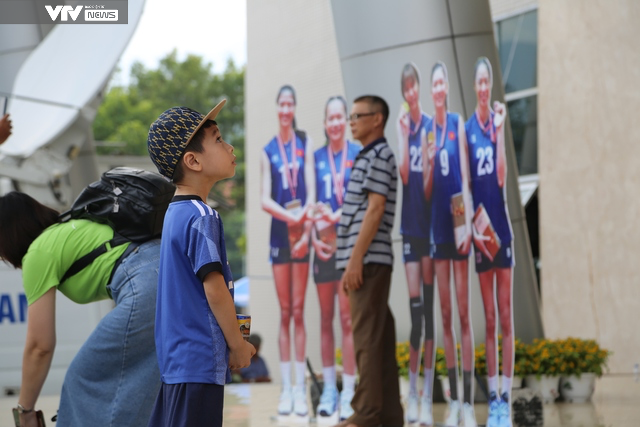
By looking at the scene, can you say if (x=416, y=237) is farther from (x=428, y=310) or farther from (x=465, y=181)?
(x=465, y=181)

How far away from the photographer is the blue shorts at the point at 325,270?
7.49m

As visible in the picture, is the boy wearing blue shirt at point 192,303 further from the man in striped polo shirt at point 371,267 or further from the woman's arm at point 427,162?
the woman's arm at point 427,162

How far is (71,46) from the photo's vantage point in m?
9.23

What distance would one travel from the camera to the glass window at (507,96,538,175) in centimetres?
1430

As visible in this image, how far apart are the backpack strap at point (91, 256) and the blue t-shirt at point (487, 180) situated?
2.93m

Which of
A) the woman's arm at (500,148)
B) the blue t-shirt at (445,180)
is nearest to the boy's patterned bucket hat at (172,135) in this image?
the woman's arm at (500,148)

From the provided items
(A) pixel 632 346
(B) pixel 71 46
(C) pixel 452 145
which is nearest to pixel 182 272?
(C) pixel 452 145

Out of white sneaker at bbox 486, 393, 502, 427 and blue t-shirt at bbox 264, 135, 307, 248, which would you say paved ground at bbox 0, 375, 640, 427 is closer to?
white sneaker at bbox 486, 393, 502, 427

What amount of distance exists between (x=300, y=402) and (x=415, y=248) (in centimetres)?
160

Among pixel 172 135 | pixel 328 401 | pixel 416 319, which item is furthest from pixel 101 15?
pixel 172 135

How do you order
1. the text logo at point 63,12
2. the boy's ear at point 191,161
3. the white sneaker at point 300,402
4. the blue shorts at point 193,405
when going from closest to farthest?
the blue shorts at point 193,405, the boy's ear at point 191,161, the white sneaker at point 300,402, the text logo at point 63,12

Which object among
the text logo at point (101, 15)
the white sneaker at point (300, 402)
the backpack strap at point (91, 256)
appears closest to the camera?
the backpack strap at point (91, 256)

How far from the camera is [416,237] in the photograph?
6637 mm

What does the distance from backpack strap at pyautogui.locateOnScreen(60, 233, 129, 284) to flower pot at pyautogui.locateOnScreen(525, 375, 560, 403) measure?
16.0 feet
